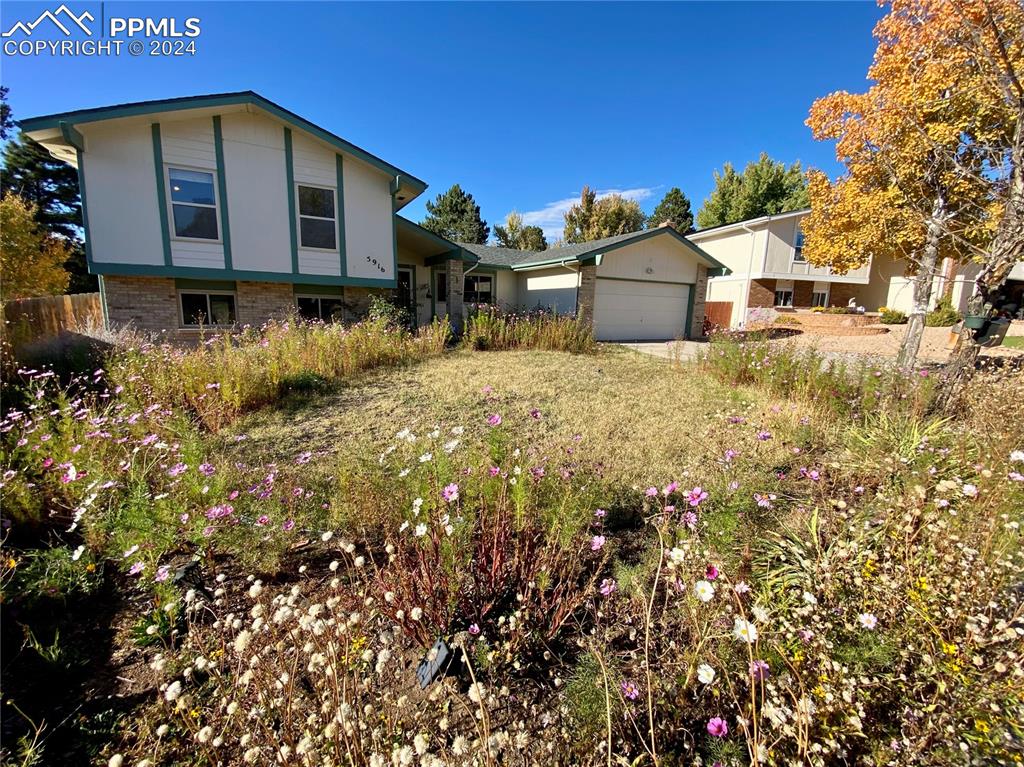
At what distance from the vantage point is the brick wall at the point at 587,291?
13422mm

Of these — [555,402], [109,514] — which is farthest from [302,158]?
[109,514]

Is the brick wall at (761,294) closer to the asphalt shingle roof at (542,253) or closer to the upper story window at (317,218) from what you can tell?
the asphalt shingle roof at (542,253)

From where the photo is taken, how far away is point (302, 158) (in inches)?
408

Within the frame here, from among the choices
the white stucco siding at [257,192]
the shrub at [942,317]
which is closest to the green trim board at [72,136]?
the white stucco siding at [257,192]

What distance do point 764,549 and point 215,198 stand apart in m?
12.4

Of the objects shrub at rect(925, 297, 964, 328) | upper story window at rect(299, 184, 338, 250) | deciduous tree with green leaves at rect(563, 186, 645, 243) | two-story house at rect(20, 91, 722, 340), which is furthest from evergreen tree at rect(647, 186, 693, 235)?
upper story window at rect(299, 184, 338, 250)

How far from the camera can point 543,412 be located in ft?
16.8

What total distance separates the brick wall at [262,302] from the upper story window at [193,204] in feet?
4.52

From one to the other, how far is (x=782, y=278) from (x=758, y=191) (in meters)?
11.4

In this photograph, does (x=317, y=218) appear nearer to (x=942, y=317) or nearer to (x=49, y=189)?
(x=942, y=317)

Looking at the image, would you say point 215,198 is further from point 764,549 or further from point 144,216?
point 764,549

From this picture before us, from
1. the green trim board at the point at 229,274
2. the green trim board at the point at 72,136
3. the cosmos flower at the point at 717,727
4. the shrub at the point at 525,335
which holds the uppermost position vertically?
the green trim board at the point at 72,136

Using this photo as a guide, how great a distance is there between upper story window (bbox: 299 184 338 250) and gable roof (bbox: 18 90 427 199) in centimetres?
123

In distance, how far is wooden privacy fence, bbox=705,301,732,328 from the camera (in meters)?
21.6
